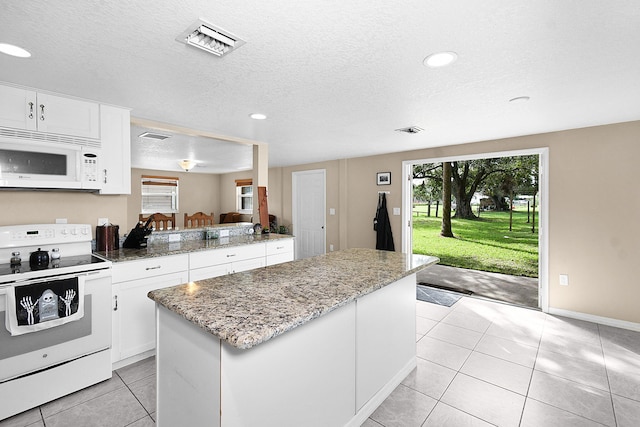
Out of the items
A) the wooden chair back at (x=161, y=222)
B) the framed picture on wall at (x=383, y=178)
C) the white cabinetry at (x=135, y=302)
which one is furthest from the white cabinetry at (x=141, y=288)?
the framed picture on wall at (x=383, y=178)

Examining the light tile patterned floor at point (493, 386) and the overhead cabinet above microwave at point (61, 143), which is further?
the overhead cabinet above microwave at point (61, 143)

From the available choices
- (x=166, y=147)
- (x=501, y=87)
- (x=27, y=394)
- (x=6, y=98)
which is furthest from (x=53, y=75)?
(x=501, y=87)

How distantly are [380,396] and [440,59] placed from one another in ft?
7.03

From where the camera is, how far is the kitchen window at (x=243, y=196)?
25.5 feet

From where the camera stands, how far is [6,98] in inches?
81.0

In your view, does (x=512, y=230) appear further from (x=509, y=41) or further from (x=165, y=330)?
(x=165, y=330)

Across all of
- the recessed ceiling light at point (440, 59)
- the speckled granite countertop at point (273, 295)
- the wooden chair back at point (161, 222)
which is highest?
the recessed ceiling light at point (440, 59)

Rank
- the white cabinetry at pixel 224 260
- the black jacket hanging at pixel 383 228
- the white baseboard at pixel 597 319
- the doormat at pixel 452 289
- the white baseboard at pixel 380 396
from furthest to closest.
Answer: the black jacket hanging at pixel 383 228, the doormat at pixel 452 289, the white baseboard at pixel 597 319, the white cabinetry at pixel 224 260, the white baseboard at pixel 380 396

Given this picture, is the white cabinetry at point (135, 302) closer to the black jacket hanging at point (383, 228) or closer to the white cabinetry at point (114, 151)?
the white cabinetry at point (114, 151)

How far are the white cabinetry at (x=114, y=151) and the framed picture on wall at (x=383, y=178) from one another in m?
3.70

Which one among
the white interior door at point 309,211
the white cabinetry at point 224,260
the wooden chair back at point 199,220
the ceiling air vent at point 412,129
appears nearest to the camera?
the white cabinetry at point 224,260

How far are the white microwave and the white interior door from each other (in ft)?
13.4

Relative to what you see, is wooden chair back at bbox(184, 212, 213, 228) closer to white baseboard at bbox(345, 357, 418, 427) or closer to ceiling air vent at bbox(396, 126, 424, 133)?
ceiling air vent at bbox(396, 126, 424, 133)

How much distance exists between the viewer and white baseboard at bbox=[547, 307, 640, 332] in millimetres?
3021
